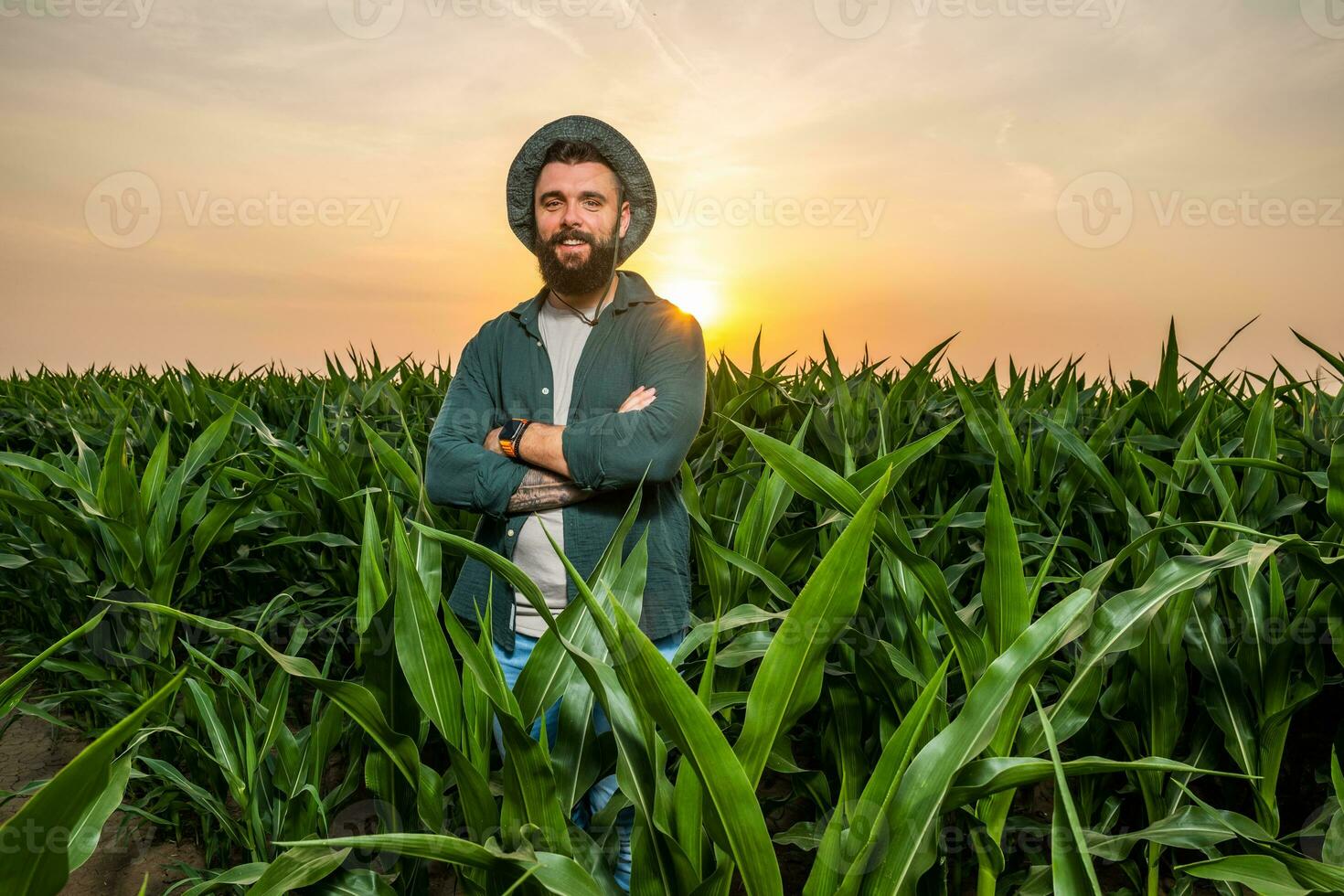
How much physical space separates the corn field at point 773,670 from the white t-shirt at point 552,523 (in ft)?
0.50

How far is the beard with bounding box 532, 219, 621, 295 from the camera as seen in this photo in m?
1.72

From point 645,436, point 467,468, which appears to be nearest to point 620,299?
point 645,436

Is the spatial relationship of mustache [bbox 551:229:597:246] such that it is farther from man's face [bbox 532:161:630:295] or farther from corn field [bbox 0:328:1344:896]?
corn field [bbox 0:328:1344:896]

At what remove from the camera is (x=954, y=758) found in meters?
0.84

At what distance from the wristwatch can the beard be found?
0.29 m

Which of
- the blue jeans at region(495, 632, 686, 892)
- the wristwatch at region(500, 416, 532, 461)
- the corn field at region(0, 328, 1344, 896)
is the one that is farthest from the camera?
the wristwatch at region(500, 416, 532, 461)

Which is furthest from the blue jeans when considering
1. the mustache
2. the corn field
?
the mustache

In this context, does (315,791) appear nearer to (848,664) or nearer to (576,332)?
(848,664)

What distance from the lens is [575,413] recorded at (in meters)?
1.74

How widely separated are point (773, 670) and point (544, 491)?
3.02ft

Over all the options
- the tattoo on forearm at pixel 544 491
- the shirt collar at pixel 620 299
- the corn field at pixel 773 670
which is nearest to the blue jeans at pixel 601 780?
the corn field at pixel 773 670

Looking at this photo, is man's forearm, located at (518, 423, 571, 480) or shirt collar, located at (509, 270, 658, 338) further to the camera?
shirt collar, located at (509, 270, 658, 338)

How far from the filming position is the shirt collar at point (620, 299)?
1.79 meters

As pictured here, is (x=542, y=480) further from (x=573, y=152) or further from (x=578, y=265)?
(x=573, y=152)
